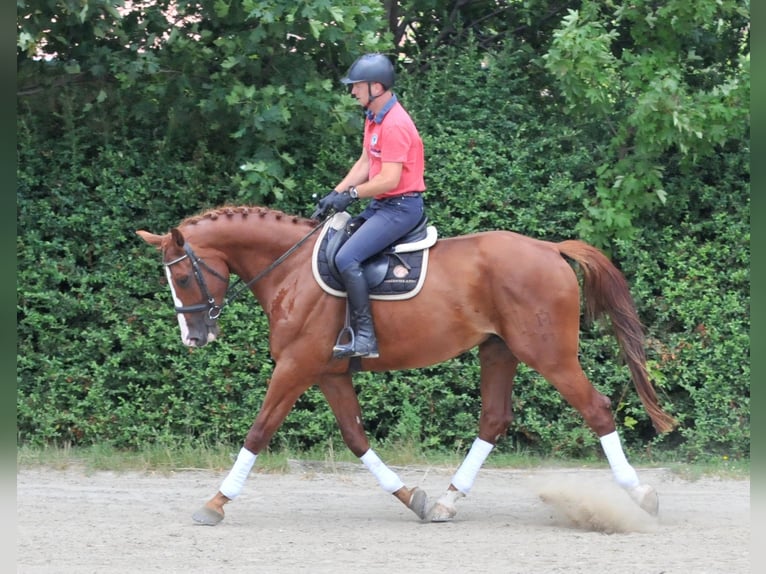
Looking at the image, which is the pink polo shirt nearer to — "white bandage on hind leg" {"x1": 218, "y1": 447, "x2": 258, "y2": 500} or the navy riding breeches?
the navy riding breeches

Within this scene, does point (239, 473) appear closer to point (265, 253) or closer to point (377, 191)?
point (265, 253)

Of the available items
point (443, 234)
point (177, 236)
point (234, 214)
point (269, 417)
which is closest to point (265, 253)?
point (234, 214)

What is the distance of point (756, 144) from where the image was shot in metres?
3.12

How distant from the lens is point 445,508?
7402mm

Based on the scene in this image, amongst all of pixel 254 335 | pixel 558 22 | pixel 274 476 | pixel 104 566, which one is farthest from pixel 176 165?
pixel 104 566

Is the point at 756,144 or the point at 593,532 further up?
the point at 756,144

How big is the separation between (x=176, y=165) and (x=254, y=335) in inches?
66.4

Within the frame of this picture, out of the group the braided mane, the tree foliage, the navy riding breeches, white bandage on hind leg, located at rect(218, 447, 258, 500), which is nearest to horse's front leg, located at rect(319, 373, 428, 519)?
white bandage on hind leg, located at rect(218, 447, 258, 500)

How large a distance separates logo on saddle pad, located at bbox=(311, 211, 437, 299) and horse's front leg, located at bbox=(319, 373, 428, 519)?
668 millimetres

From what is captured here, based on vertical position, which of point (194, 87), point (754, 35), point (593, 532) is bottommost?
point (593, 532)

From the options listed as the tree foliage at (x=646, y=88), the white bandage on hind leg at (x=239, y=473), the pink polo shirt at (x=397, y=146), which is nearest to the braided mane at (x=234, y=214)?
the pink polo shirt at (x=397, y=146)

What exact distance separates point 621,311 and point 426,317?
1.37 meters

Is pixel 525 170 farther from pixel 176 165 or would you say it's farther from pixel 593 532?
pixel 593 532

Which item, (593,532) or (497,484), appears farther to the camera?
(497,484)
